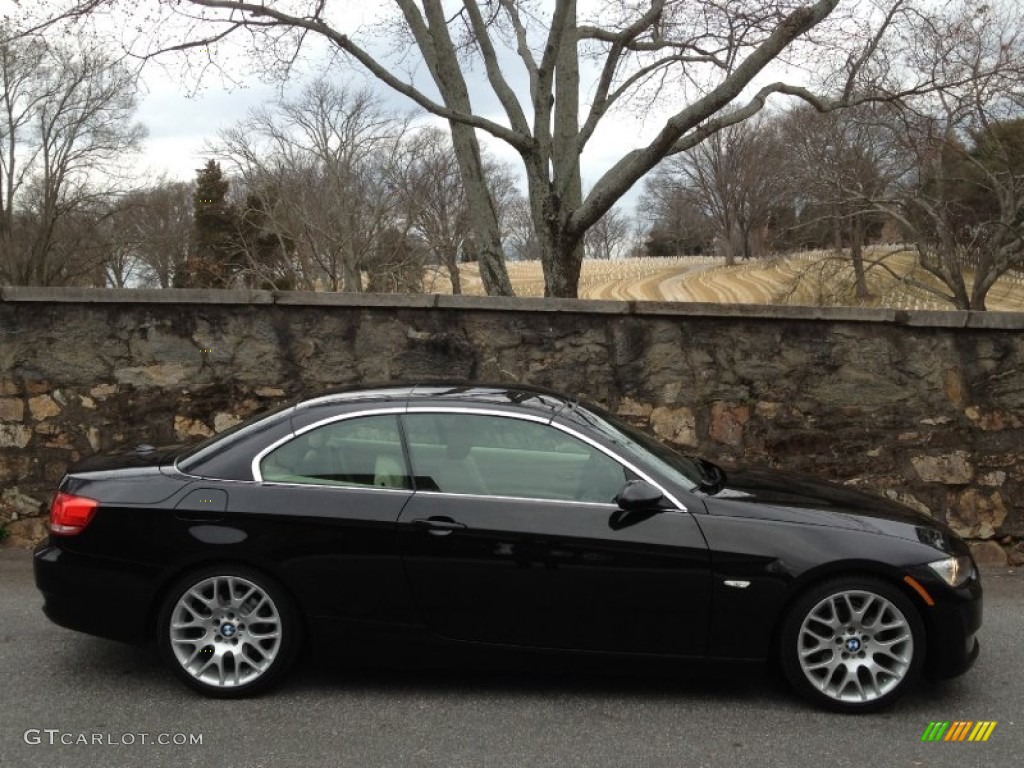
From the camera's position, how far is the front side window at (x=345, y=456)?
13.3 feet

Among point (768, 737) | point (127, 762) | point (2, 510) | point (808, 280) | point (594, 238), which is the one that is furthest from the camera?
point (594, 238)

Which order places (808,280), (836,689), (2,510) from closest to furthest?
(836,689)
(2,510)
(808,280)

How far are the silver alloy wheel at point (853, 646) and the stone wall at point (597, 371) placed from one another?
119 inches

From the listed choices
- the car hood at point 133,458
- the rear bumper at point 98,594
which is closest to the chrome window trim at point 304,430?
the car hood at point 133,458

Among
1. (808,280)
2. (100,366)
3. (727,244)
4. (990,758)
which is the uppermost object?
(727,244)

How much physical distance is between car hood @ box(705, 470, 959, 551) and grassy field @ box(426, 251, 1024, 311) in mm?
22944

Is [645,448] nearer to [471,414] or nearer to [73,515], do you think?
[471,414]

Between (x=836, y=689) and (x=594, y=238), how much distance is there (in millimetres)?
92455

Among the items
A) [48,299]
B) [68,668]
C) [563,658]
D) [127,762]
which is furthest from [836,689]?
[48,299]

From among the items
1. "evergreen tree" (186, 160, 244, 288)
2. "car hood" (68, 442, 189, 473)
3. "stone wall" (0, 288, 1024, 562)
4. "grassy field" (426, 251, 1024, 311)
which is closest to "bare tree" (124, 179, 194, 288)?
"evergreen tree" (186, 160, 244, 288)

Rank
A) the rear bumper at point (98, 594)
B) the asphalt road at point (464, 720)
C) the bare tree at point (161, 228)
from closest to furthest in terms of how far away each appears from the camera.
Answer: the asphalt road at point (464, 720), the rear bumper at point (98, 594), the bare tree at point (161, 228)

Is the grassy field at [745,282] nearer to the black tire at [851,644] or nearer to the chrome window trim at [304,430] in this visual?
the black tire at [851,644]

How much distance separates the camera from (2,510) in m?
6.72

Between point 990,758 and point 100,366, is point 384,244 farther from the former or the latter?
point 990,758
